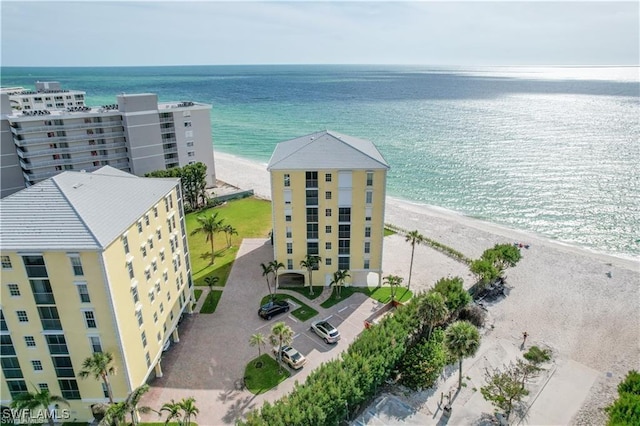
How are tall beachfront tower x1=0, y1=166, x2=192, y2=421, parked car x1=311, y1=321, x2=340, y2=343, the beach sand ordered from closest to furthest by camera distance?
tall beachfront tower x1=0, y1=166, x2=192, y2=421
the beach sand
parked car x1=311, y1=321, x2=340, y2=343

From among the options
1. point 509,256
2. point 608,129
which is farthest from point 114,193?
point 608,129

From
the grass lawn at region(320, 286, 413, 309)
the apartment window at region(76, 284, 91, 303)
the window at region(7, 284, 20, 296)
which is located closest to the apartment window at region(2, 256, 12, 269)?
the window at region(7, 284, 20, 296)

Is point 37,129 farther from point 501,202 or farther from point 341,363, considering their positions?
point 501,202

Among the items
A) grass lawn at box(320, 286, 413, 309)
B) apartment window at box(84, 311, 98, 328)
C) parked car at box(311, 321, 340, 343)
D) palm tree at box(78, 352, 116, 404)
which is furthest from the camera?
grass lawn at box(320, 286, 413, 309)

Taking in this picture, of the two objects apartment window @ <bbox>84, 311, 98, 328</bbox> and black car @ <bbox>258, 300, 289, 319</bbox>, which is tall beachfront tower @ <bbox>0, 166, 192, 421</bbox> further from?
black car @ <bbox>258, 300, 289, 319</bbox>

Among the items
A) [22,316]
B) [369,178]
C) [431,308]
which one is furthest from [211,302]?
[431,308]

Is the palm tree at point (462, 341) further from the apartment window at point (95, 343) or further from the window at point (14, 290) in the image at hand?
the window at point (14, 290)

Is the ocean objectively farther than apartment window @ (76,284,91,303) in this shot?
Yes
